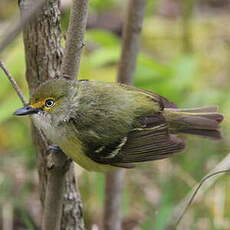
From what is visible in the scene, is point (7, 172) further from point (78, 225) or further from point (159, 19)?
point (159, 19)

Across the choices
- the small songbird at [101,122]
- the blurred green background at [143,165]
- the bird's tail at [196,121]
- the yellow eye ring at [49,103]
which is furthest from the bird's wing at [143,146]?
the blurred green background at [143,165]

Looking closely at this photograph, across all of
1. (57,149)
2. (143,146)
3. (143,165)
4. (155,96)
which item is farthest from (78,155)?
(143,165)

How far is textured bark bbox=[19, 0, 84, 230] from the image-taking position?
2.21 metres

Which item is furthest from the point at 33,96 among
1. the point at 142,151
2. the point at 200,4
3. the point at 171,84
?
the point at 200,4

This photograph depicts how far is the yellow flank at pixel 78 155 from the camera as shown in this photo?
7.70 feet

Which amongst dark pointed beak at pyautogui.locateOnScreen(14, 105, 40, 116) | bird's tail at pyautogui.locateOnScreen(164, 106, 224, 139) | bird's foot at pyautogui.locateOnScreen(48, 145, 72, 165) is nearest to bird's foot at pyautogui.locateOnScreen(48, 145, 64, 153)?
bird's foot at pyautogui.locateOnScreen(48, 145, 72, 165)

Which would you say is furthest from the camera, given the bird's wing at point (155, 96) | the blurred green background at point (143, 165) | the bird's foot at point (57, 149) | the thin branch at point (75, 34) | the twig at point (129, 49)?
the blurred green background at point (143, 165)

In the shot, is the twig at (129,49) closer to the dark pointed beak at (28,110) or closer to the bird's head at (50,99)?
the bird's head at (50,99)

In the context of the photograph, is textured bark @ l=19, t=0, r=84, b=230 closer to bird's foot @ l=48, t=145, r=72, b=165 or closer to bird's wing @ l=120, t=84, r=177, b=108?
bird's foot @ l=48, t=145, r=72, b=165

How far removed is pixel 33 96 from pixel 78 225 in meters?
0.67

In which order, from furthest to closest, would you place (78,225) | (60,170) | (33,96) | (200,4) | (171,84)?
(200,4)
(171,84)
(78,225)
(33,96)
(60,170)

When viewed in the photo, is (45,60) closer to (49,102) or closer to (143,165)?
(49,102)

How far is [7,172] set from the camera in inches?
151

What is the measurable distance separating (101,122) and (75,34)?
594 mm
